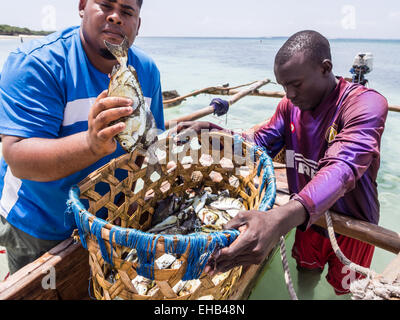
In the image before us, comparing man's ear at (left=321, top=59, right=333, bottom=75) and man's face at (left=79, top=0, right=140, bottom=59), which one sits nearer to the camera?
man's face at (left=79, top=0, right=140, bottom=59)

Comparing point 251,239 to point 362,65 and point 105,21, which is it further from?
point 362,65

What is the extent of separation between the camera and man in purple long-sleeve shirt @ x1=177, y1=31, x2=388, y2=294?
1.06m

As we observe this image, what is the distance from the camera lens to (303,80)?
1.71m

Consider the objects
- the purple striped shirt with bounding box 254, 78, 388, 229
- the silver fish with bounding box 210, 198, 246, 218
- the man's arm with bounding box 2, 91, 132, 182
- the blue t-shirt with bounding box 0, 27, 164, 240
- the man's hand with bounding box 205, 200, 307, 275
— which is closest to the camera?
the man's hand with bounding box 205, 200, 307, 275

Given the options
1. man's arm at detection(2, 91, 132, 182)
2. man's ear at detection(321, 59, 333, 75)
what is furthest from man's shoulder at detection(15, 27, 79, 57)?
man's ear at detection(321, 59, 333, 75)

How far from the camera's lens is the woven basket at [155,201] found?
3.45ft

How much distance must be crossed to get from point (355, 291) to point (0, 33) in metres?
71.0

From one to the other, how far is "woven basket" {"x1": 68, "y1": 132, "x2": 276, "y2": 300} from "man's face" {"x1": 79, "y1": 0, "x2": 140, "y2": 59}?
0.68 metres

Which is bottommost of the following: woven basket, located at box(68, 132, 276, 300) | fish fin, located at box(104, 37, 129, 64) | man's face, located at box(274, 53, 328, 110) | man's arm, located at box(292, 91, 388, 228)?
woven basket, located at box(68, 132, 276, 300)

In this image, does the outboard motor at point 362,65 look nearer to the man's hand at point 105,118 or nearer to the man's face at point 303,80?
the man's face at point 303,80

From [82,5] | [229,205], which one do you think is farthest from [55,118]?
[229,205]

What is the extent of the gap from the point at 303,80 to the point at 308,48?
0.69 ft

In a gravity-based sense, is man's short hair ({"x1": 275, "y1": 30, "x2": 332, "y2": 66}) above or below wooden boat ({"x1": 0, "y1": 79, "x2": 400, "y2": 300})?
above

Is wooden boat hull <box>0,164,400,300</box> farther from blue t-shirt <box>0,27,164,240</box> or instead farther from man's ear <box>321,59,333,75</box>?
man's ear <box>321,59,333,75</box>
